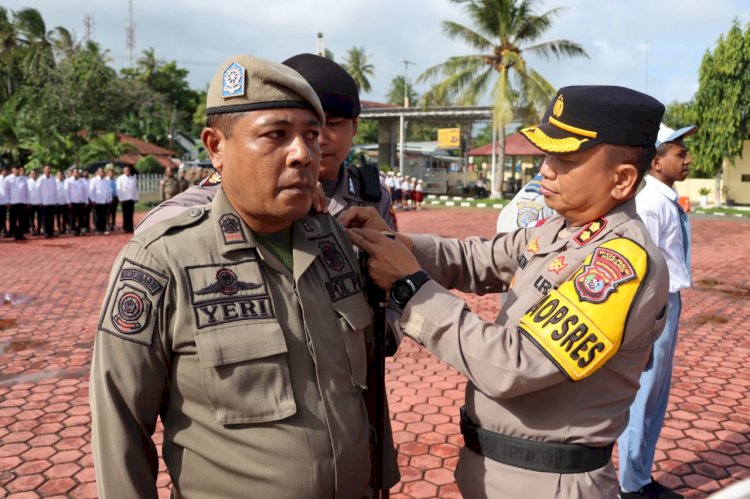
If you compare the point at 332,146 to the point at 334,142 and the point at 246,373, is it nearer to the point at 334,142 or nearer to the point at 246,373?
the point at 334,142

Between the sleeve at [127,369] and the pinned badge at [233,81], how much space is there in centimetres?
45

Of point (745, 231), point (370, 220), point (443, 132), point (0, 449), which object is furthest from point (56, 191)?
point (443, 132)

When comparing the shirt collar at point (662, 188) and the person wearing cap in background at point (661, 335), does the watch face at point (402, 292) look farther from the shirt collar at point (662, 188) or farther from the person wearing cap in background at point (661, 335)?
the shirt collar at point (662, 188)

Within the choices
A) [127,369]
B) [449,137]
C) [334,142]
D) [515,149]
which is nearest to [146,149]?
[449,137]

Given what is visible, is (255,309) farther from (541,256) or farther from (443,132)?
(443,132)

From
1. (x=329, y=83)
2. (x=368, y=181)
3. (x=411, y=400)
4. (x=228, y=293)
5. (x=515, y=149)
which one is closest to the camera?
(x=228, y=293)

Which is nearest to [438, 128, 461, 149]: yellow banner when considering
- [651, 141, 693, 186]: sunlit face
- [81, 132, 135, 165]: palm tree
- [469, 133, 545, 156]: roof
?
[469, 133, 545, 156]: roof

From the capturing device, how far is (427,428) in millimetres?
4301

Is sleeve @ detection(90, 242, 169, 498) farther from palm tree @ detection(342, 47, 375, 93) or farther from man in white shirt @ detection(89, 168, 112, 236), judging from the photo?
palm tree @ detection(342, 47, 375, 93)

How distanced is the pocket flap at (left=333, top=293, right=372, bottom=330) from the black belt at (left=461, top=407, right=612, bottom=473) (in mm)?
534

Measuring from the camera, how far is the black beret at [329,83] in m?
2.13

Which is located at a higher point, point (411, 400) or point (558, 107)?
point (558, 107)

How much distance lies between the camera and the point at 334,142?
2238 mm

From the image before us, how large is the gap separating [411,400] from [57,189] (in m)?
13.3
